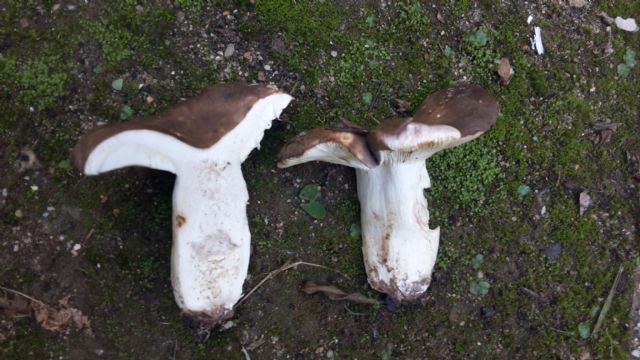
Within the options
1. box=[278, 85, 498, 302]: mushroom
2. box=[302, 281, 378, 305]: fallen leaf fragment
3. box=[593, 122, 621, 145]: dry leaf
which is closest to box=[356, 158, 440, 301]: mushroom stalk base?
box=[278, 85, 498, 302]: mushroom

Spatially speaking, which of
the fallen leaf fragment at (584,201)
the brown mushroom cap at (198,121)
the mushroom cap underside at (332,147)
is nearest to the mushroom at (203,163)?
the brown mushroom cap at (198,121)

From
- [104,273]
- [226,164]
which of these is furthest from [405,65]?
[104,273]

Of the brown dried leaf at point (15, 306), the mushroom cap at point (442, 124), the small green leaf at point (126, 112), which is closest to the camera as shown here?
the mushroom cap at point (442, 124)

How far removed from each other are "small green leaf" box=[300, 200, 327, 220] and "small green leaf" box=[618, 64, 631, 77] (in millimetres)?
2521

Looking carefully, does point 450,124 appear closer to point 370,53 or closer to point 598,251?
point 370,53

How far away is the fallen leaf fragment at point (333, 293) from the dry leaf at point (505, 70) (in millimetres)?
1858

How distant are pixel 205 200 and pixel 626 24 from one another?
350cm

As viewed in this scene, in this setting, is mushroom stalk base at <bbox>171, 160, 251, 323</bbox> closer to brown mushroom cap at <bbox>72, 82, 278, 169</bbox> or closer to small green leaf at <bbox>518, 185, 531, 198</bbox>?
brown mushroom cap at <bbox>72, 82, 278, 169</bbox>

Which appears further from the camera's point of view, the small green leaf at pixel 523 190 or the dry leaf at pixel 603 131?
the dry leaf at pixel 603 131

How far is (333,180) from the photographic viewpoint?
3.98 meters

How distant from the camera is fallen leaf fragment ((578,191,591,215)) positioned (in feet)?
13.8

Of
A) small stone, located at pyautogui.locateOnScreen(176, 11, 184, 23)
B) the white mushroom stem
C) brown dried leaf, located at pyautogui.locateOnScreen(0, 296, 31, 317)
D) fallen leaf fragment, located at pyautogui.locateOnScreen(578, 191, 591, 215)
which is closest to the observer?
the white mushroom stem

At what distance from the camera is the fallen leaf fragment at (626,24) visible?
14.4ft

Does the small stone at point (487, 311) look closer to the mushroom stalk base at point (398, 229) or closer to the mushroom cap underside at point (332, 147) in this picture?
the mushroom stalk base at point (398, 229)
